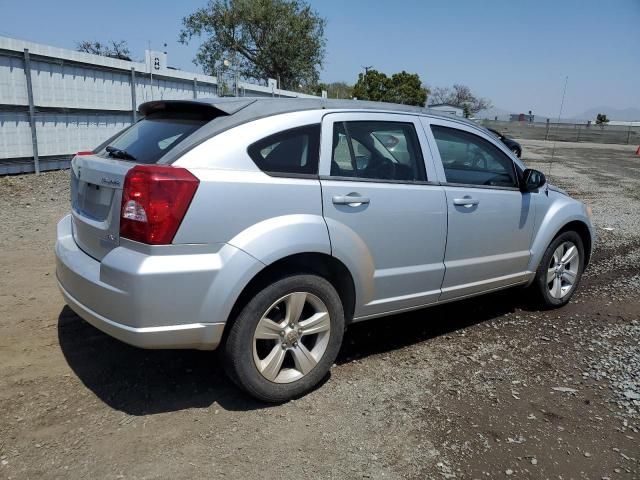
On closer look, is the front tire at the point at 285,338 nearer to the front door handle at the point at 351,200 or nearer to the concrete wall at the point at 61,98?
the front door handle at the point at 351,200

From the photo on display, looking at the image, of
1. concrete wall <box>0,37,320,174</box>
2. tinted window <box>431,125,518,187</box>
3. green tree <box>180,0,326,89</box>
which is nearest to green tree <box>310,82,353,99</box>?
green tree <box>180,0,326,89</box>

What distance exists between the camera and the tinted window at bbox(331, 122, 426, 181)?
3412 mm

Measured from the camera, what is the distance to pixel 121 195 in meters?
2.81

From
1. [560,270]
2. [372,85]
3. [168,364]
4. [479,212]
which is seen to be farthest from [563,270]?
[372,85]

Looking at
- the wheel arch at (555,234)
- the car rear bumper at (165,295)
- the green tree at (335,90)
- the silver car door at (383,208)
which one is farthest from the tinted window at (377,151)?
the green tree at (335,90)

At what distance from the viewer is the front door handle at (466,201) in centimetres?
390

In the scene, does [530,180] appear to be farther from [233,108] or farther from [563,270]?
[233,108]

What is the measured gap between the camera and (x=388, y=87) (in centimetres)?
5559

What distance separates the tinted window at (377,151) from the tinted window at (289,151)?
0.15 m

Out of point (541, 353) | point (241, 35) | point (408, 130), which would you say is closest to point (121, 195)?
point (408, 130)

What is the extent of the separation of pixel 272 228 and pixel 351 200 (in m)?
0.60

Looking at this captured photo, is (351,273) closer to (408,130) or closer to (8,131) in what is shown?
(408,130)

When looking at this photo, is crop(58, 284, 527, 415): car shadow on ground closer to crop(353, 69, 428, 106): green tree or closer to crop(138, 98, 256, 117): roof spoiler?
crop(138, 98, 256, 117): roof spoiler

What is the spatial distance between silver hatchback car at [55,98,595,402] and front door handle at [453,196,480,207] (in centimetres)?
1
